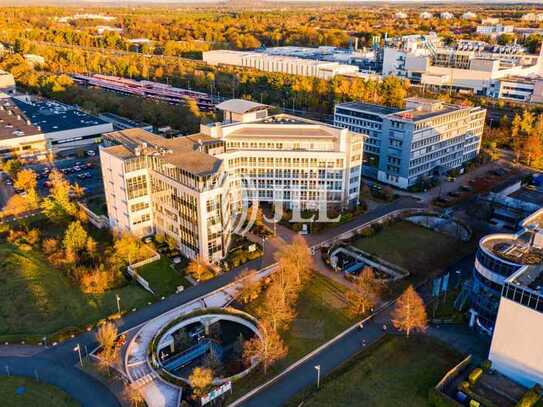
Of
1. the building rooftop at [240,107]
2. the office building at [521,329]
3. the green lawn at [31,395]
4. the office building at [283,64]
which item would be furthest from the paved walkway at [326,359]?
the office building at [283,64]

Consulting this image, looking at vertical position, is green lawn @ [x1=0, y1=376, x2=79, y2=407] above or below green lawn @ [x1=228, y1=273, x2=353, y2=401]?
below

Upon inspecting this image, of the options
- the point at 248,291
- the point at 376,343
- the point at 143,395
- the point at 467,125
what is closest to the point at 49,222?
the point at 248,291

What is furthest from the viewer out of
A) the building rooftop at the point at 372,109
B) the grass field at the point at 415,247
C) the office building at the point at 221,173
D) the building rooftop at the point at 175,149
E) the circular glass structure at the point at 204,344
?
the building rooftop at the point at 372,109

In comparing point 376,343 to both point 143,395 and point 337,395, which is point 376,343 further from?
point 143,395

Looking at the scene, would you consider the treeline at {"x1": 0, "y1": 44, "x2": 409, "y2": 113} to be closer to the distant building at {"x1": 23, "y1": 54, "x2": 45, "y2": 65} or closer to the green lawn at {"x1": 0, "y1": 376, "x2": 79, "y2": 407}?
the distant building at {"x1": 23, "y1": 54, "x2": 45, "y2": 65}

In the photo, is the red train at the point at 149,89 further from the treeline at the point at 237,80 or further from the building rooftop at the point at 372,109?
the building rooftop at the point at 372,109

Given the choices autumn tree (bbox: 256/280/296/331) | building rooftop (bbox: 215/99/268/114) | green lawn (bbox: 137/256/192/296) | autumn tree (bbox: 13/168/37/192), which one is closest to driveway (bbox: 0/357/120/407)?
green lawn (bbox: 137/256/192/296)
